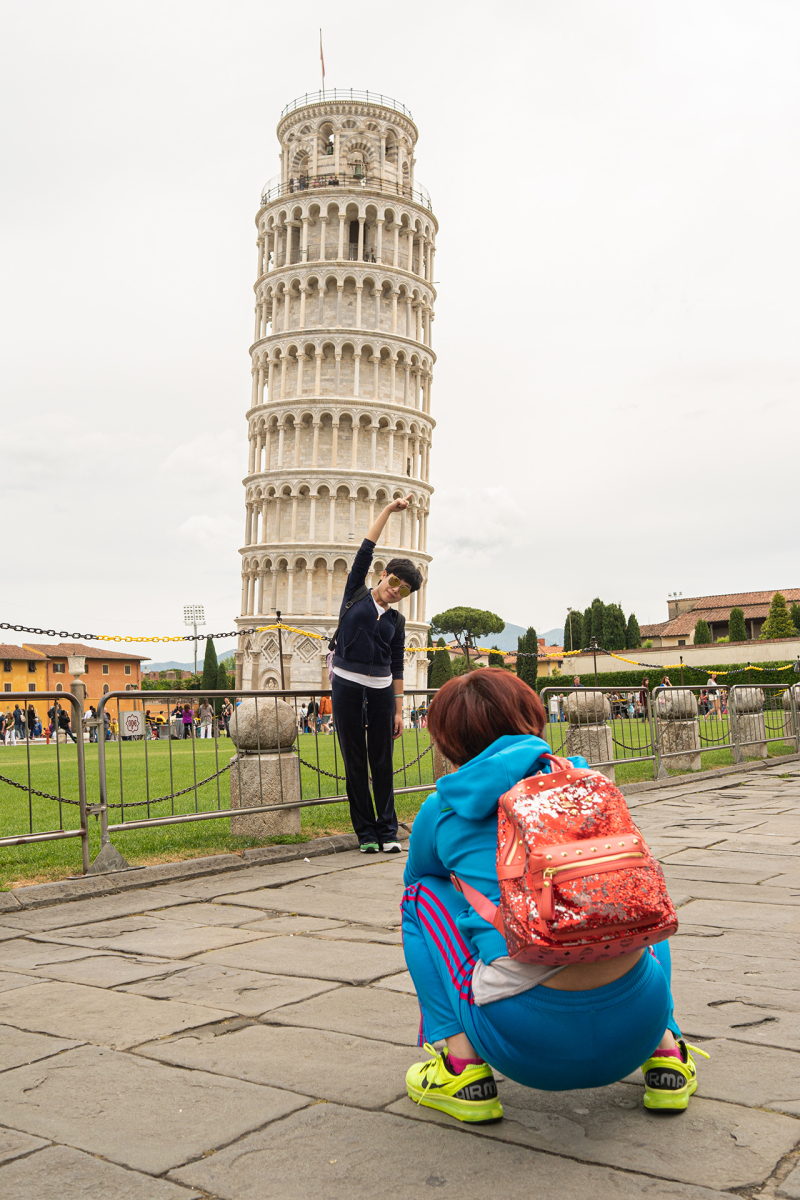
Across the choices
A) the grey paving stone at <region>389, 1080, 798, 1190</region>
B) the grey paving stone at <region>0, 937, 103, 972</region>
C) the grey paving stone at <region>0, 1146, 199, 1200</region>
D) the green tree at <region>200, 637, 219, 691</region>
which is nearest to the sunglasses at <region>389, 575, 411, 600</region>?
the grey paving stone at <region>0, 937, 103, 972</region>

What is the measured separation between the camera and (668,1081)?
2.35 metres

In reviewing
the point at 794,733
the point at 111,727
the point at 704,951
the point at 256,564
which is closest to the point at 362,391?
the point at 256,564

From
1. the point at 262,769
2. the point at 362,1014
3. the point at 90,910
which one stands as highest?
the point at 262,769

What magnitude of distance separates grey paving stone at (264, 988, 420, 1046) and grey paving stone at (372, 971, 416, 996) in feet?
0.12

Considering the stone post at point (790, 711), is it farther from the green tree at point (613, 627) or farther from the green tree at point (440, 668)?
the green tree at point (613, 627)

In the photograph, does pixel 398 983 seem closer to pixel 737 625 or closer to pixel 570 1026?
pixel 570 1026

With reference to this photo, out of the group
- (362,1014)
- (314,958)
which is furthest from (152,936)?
(362,1014)

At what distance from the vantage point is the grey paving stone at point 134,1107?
228 centimetres

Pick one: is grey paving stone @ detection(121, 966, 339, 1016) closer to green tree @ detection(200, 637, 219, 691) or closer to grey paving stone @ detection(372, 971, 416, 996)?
grey paving stone @ detection(372, 971, 416, 996)

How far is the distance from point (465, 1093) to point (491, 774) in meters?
0.78

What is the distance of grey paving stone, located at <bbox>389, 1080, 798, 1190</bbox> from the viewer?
2.07 m

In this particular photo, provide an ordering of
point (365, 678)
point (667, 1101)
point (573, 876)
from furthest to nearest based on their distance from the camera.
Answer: point (365, 678)
point (667, 1101)
point (573, 876)

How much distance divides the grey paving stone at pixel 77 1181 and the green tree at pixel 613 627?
78598mm

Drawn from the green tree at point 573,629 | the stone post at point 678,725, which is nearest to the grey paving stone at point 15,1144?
the stone post at point 678,725
